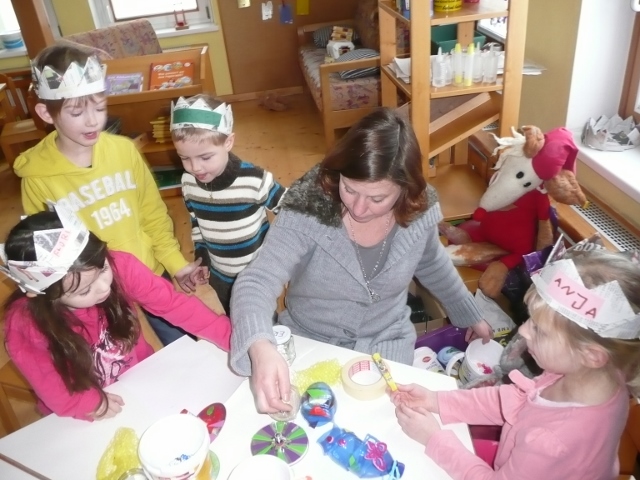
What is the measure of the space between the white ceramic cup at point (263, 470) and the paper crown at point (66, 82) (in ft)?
3.64

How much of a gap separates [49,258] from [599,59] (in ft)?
6.04

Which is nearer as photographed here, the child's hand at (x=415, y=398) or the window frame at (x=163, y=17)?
the child's hand at (x=415, y=398)

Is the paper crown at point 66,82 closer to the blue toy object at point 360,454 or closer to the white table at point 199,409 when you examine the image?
the white table at point 199,409

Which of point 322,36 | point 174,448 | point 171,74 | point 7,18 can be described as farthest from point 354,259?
point 7,18

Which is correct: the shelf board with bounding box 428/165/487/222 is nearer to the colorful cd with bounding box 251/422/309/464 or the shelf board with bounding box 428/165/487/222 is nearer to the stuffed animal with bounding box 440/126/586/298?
the stuffed animal with bounding box 440/126/586/298

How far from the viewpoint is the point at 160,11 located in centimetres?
496

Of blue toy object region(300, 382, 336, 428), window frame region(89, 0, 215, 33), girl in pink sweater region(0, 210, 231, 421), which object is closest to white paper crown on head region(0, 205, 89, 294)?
girl in pink sweater region(0, 210, 231, 421)

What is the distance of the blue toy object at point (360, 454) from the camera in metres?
0.88

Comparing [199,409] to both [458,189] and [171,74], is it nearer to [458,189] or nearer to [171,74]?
[458,189]

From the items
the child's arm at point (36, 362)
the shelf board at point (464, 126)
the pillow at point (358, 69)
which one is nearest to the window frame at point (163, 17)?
the pillow at point (358, 69)

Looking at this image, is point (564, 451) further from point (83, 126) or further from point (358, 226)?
point (83, 126)

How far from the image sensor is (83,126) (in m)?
1.43

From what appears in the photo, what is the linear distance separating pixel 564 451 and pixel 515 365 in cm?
57

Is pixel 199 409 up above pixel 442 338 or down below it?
above
